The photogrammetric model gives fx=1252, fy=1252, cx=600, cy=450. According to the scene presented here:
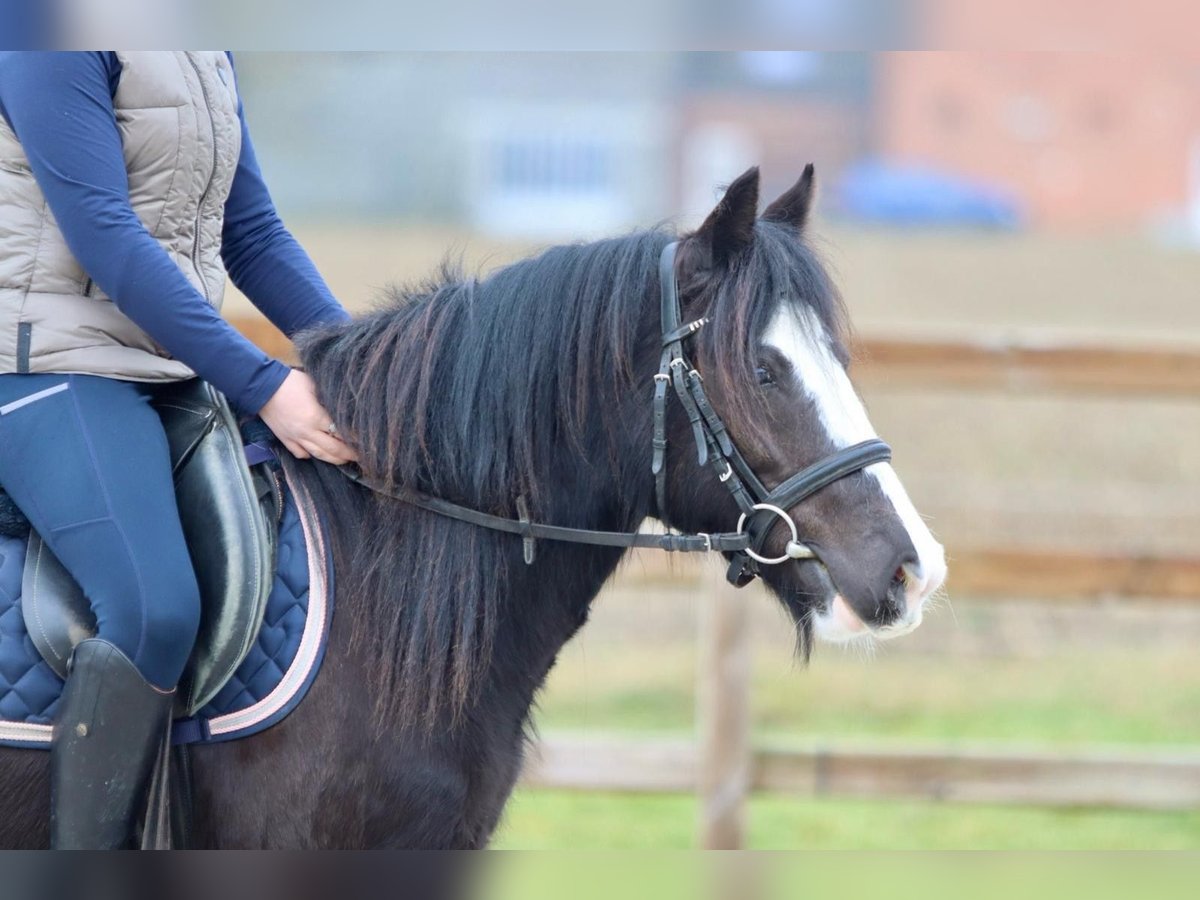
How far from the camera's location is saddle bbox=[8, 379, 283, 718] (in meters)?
2.21

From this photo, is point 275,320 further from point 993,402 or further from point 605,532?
point 993,402

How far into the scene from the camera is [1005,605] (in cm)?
816

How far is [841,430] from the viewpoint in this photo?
7.44 ft

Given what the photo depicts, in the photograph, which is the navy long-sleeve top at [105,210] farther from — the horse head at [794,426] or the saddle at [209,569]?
the horse head at [794,426]

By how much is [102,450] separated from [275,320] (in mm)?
769

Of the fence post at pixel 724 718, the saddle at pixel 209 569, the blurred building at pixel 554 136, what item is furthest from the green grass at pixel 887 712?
the blurred building at pixel 554 136

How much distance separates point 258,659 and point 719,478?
35.9 inches

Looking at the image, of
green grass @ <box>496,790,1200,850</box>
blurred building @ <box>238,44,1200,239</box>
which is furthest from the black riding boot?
blurred building @ <box>238,44,1200,239</box>

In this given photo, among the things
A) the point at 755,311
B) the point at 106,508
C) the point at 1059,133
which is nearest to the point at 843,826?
the point at 755,311

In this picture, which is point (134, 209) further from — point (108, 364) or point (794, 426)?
point (794, 426)

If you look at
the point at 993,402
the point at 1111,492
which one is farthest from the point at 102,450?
the point at 993,402

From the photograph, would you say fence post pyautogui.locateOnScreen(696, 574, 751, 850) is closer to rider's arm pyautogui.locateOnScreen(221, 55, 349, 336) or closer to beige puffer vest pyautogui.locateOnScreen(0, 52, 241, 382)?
rider's arm pyautogui.locateOnScreen(221, 55, 349, 336)

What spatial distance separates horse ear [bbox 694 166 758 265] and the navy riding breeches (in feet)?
3.60

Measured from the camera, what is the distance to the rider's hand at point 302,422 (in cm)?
241
